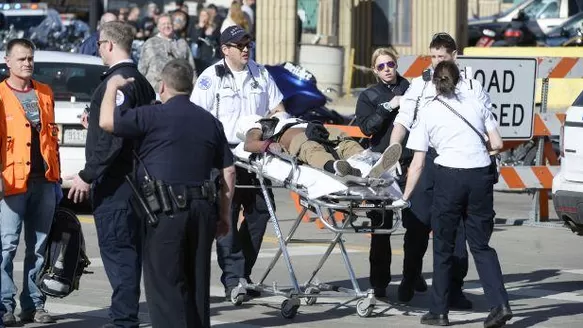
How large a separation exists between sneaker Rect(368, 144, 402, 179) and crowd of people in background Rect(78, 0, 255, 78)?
373 centimetres

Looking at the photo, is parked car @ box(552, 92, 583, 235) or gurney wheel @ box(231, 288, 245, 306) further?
parked car @ box(552, 92, 583, 235)

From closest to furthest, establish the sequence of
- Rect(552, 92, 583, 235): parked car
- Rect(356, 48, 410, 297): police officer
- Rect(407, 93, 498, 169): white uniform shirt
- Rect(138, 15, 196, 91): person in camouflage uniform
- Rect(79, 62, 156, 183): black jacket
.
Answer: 1. Rect(79, 62, 156, 183): black jacket
2. Rect(407, 93, 498, 169): white uniform shirt
3. Rect(356, 48, 410, 297): police officer
4. Rect(552, 92, 583, 235): parked car
5. Rect(138, 15, 196, 91): person in camouflage uniform

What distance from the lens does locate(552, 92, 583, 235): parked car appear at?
11906 millimetres

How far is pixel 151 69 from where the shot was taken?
18.5 meters

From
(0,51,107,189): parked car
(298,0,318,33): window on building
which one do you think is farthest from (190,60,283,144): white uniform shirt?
(298,0,318,33): window on building

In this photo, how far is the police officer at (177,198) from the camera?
26.9 ft

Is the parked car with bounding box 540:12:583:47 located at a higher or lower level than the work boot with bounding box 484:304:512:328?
higher

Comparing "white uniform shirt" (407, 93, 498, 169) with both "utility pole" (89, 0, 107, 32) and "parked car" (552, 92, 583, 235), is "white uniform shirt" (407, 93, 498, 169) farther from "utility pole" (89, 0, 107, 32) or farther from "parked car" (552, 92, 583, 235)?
"utility pole" (89, 0, 107, 32)

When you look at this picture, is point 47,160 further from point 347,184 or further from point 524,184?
point 524,184

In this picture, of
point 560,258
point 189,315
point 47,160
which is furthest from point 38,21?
point 189,315

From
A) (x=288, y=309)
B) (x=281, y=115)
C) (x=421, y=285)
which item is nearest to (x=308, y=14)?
(x=421, y=285)

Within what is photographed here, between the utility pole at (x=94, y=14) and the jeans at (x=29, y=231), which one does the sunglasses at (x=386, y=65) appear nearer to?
the jeans at (x=29, y=231)

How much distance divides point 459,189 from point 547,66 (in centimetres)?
608

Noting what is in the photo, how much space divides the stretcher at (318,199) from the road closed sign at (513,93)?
14.9ft
